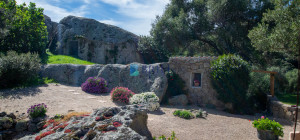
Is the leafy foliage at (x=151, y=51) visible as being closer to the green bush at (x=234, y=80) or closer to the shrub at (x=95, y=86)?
the shrub at (x=95, y=86)

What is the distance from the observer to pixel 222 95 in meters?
10.1

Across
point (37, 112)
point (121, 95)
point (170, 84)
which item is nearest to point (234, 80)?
point (170, 84)

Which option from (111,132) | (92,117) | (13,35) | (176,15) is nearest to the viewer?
(111,132)

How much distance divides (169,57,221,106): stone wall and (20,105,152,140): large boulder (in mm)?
6135

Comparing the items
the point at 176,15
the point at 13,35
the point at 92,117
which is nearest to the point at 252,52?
the point at 176,15

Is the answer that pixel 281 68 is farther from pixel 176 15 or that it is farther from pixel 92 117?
pixel 92 117

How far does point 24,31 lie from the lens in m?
14.4

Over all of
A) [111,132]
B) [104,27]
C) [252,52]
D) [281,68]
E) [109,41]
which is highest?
[104,27]

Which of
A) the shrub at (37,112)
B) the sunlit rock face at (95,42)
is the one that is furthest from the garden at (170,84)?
the sunlit rock face at (95,42)

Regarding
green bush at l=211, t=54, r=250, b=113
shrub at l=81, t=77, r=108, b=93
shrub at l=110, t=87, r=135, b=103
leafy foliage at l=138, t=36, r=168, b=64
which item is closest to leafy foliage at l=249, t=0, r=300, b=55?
green bush at l=211, t=54, r=250, b=113

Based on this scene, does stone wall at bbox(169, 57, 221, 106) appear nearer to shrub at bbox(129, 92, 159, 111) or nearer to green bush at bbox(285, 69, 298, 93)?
shrub at bbox(129, 92, 159, 111)

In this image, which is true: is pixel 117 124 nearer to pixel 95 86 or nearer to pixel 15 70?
pixel 95 86

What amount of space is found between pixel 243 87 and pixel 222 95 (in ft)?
3.64

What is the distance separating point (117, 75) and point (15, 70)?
5.57 meters
